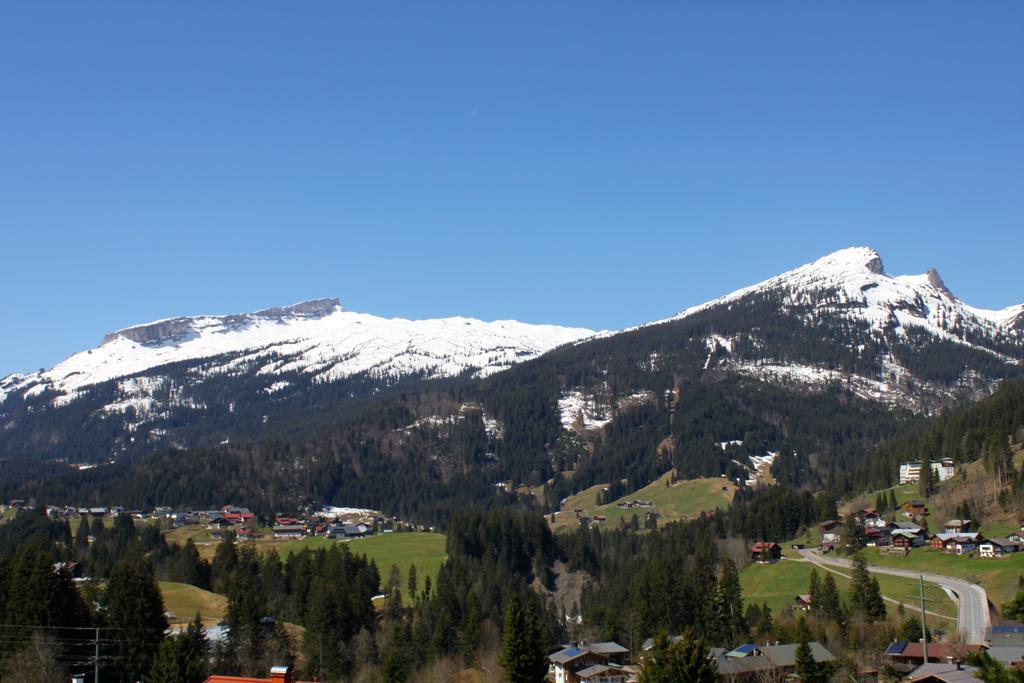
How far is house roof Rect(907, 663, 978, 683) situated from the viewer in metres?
71.6

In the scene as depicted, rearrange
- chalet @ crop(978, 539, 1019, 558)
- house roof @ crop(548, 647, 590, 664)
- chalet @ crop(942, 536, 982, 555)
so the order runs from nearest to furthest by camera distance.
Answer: house roof @ crop(548, 647, 590, 664), chalet @ crop(978, 539, 1019, 558), chalet @ crop(942, 536, 982, 555)

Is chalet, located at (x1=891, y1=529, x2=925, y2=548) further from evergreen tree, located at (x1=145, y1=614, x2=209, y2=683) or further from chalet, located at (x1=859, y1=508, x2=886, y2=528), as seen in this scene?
evergreen tree, located at (x1=145, y1=614, x2=209, y2=683)

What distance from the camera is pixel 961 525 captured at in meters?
144

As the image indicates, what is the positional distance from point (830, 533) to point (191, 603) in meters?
92.6

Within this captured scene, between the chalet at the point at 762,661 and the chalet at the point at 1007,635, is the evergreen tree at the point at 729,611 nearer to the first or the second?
the chalet at the point at 762,661

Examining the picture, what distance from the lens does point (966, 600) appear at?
11131 centimetres

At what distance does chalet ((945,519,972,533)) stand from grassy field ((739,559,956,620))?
56.4 ft

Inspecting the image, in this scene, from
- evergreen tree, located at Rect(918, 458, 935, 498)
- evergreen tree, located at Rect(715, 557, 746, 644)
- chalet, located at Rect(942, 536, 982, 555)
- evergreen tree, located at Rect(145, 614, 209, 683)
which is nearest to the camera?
evergreen tree, located at Rect(145, 614, 209, 683)

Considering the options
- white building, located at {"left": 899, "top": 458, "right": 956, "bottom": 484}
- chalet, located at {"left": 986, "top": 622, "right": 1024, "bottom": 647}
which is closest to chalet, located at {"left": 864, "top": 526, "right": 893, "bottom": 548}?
white building, located at {"left": 899, "top": 458, "right": 956, "bottom": 484}

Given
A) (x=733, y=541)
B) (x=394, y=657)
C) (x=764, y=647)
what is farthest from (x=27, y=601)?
(x=733, y=541)

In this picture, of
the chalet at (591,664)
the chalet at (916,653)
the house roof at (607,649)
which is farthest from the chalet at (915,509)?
the chalet at (916,653)

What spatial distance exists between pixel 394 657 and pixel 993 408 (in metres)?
143

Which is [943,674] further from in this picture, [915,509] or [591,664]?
[915,509]

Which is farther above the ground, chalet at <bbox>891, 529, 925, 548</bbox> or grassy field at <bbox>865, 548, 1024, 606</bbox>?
chalet at <bbox>891, 529, 925, 548</bbox>
